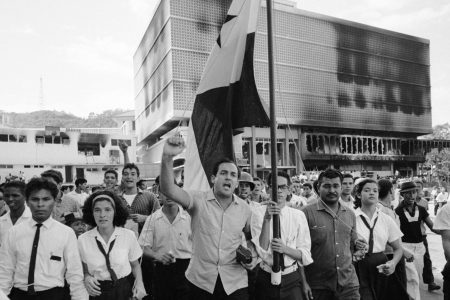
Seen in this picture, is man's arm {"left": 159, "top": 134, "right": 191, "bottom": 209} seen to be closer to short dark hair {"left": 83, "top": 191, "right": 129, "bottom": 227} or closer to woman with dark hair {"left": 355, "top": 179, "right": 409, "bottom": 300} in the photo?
short dark hair {"left": 83, "top": 191, "right": 129, "bottom": 227}

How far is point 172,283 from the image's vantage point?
496 cm

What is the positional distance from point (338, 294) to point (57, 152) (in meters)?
48.6

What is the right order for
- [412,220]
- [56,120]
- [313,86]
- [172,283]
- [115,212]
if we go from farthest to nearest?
[56,120] < [313,86] < [412,220] < [172,283] < [115,212]

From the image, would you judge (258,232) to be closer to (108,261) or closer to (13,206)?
(108,261)

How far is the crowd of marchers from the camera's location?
3497mm

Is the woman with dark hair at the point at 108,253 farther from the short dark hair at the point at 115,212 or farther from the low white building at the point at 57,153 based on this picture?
the low white building at the point at 57,153

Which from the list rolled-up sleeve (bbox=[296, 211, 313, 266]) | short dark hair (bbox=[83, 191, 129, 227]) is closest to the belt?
rolled-up sleeve (bbox=[296, 211, 313, 266])

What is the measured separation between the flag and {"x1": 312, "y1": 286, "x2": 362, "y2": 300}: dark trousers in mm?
1494

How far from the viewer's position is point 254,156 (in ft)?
185

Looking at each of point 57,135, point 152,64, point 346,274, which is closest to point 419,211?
point 346,274

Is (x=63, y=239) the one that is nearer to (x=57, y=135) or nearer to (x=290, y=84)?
(x=57, y=135)

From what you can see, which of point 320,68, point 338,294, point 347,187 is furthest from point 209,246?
point 320,68

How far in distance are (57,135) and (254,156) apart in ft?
77.0

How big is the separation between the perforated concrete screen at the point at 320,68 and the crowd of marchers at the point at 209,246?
156 feet
